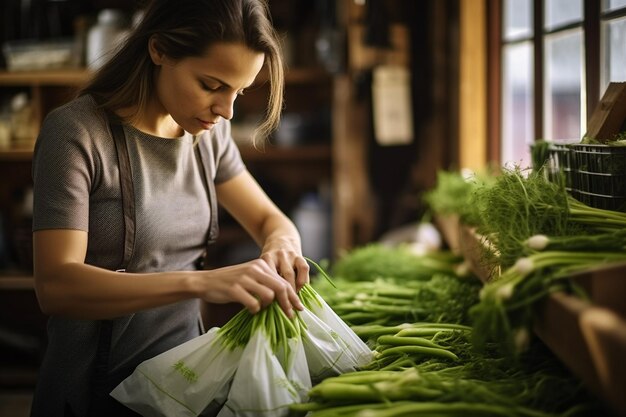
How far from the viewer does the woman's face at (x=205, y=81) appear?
1646 mm

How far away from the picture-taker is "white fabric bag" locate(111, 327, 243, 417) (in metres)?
1.46

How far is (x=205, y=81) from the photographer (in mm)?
1671

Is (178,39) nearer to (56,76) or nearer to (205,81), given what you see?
(205,81)

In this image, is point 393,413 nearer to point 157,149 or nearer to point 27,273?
point 157,149

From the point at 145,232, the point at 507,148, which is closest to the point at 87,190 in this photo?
the point at 145,232

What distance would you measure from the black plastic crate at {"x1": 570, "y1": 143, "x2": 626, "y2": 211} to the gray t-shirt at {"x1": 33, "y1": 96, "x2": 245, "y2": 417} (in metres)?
0.93

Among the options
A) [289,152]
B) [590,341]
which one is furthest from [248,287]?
[289,152]

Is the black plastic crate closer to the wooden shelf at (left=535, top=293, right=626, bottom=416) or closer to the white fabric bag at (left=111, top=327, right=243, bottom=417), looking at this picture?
the wooden shelf at (left=535, top=293, right=626, bottom=416)

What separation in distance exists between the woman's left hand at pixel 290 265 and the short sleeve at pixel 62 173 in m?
0.41

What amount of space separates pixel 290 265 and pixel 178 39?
1.85 feet

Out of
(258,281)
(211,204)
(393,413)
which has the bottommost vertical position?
(393,413)

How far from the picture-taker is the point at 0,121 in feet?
14.9

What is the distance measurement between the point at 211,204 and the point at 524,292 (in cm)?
96

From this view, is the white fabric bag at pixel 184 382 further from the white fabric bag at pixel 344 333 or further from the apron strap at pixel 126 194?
the apron strap at pixel 126 194
